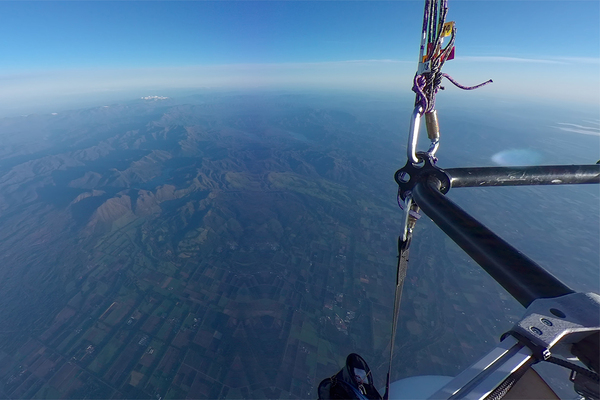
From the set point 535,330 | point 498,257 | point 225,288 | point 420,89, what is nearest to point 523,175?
point 420,89

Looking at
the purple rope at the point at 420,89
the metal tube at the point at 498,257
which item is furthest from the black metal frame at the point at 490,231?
the purple rope at the point at 420,89

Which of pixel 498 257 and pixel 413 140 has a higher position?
pixel 413 140

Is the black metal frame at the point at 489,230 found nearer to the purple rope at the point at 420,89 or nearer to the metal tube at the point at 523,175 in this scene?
the metal tube at the point at 523,175

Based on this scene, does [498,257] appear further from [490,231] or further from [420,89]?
[420,89]

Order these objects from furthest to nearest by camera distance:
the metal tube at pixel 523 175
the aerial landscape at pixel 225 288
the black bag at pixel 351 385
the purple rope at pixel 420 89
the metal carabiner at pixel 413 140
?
the aerial landscape at pixel 225 288 → the purple rope at pixel 420 89 → the metal carabiner at pixel 413 140 → the metal tube at pixel 523 175 → the black bag at pixel 351 385

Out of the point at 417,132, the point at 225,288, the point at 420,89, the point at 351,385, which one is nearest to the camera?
the point at 351,385
